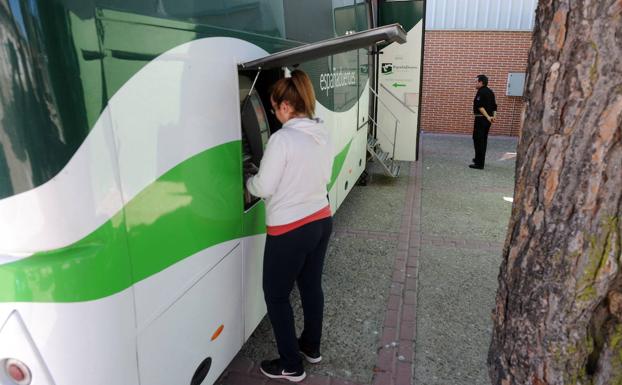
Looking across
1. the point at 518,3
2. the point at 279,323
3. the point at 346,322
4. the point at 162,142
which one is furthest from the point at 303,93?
the point at 518,3

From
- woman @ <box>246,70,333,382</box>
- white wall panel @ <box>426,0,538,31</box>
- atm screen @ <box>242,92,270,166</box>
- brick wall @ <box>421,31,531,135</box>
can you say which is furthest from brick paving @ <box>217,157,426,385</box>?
white wall panel @ <box>426,0,538,31</box>

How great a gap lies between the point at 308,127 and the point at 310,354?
1.58 metres

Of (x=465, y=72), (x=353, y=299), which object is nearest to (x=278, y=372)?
(x=353, y=299)

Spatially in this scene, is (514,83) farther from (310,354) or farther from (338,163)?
(310,354)

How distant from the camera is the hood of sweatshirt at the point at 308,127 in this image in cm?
256

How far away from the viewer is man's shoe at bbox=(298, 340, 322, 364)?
127 inches

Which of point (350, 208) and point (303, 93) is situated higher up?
point (303, 93)

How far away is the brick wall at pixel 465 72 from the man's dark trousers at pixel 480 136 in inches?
184

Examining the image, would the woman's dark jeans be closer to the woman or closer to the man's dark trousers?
the woman

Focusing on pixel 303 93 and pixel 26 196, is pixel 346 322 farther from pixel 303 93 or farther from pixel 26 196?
pixel 26 196

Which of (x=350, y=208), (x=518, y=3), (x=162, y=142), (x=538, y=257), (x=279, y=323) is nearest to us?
(x=538, y=257)

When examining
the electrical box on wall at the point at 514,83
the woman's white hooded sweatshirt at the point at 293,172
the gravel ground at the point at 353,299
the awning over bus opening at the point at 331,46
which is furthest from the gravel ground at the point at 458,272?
the electrical box on wall at the point at 514,83

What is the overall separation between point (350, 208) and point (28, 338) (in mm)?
5407

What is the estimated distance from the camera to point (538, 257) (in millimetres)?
1653
